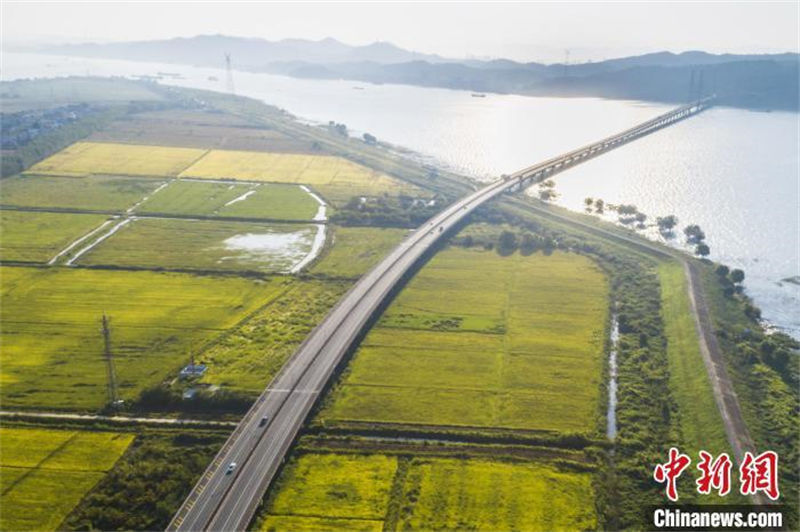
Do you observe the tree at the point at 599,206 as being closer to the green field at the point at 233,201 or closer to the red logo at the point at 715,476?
the green field at the point at 233,201

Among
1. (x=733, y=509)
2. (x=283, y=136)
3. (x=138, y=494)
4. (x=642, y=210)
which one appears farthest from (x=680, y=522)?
(x=283, y=136)

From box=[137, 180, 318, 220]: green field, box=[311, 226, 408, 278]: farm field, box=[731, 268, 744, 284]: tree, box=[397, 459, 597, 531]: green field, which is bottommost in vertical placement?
box=[397, 459, 597, 531]: green field

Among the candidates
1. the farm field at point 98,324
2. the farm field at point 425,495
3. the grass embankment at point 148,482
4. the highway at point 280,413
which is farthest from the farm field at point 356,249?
the farm field at point 425,495

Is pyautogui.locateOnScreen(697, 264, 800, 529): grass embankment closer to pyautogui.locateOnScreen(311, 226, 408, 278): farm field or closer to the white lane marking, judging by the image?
pyautogui.locateOnScreen(311, 226, 408, 278): farm field

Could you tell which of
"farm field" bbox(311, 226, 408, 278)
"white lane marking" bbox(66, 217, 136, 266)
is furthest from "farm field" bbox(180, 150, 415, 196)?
"white lane marking" bbox(66, 217, 136, 266)

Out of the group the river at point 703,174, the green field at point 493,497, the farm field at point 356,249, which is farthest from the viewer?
the river at point 703,174

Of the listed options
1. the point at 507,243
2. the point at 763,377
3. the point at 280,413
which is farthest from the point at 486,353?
the point at 507,243

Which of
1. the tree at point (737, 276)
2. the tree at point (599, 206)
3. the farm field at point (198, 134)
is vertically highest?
the farm field at point (198, 134)
